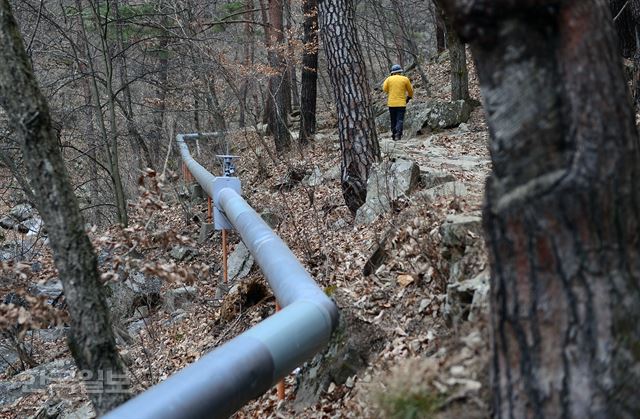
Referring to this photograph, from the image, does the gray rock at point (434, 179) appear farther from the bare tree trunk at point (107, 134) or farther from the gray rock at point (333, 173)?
the bare tree trunk at point (107, 134)

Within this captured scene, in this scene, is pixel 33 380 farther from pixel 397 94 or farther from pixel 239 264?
pixel 397 94

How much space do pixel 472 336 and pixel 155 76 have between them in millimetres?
15440

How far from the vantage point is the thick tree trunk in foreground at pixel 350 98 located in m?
8.48

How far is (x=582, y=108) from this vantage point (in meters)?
2.20

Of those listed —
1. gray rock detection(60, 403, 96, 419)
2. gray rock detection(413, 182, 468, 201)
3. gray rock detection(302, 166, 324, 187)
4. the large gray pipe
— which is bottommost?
gray rock detection(60, 403, 96, 419)

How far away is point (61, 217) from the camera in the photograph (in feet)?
11.1

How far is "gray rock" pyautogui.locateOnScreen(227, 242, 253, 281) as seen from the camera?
885cm

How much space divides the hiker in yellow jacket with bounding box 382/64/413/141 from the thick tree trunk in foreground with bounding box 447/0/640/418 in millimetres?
11141

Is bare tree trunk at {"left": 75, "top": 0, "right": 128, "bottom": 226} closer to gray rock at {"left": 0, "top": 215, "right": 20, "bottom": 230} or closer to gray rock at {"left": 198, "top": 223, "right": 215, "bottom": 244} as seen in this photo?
gray rock at {"left": 198, "top": 223, "right": 215, "bottom": 244}

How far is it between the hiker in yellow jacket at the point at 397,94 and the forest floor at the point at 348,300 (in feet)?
5.40

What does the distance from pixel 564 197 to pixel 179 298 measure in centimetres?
805

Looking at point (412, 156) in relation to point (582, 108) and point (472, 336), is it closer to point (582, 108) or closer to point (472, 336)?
point (472, 336)

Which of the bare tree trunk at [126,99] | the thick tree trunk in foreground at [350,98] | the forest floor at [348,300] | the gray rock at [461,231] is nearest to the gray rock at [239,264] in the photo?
the forest floor at [348,300]

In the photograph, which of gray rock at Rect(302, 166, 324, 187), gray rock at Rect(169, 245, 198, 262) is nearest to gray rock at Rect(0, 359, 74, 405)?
gray rock at Rect(169, 245, 198, 262)
